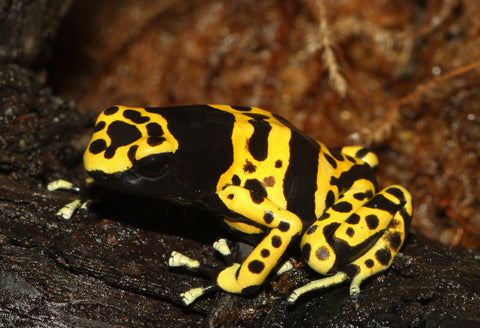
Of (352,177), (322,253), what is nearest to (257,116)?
(352,177)

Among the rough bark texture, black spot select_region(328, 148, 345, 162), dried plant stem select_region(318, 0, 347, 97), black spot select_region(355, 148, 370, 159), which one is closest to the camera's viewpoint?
the rough bark texture

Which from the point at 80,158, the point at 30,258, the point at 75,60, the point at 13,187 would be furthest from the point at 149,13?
the point at 30,258

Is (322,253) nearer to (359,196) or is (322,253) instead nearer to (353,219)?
(353,219)

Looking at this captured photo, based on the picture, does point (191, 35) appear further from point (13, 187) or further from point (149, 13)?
point (13, 187)

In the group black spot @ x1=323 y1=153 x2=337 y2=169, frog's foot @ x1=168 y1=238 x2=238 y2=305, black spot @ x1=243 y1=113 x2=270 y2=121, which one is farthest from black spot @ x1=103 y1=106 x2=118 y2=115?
black spot @ x1=323 y1=153 x2=337 y2=169

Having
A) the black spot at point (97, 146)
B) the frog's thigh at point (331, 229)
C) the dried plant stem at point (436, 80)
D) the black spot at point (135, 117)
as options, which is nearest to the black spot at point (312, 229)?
the frog's thigh at point (331, 229)

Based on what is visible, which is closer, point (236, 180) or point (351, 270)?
point (351, 270)

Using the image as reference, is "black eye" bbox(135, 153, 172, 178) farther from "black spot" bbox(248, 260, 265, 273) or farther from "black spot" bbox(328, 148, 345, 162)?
"black spot" bbox(328, 148, 345, 162)
